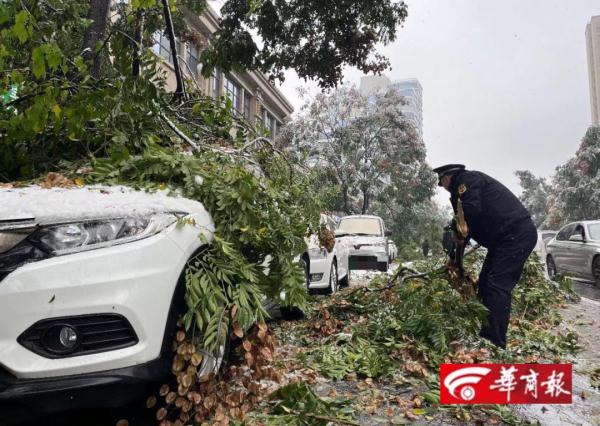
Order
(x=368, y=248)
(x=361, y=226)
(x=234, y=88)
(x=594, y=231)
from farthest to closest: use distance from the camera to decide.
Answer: (x=234, y=88) < (x=361, y=226) < (x=368, y=248) < (x=594, y=231)

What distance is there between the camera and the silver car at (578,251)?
8.95 metres

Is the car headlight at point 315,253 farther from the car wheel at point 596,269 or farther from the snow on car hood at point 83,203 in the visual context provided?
the car wheel at point 596,269

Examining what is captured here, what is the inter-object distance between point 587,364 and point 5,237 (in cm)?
399

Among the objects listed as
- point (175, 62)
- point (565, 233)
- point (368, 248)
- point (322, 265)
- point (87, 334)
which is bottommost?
point (87, 334)

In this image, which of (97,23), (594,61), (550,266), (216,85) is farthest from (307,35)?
(594,61)

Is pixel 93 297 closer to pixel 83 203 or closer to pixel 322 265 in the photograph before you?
pixel 83 203

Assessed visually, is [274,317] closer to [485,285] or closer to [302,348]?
[302,348]

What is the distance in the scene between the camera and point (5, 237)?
179 cm

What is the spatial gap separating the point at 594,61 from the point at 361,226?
6485cm

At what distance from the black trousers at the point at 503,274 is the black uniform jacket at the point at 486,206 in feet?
0.23

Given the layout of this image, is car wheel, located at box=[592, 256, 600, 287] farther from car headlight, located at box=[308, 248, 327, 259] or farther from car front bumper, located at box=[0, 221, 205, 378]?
car front bumper, located at box=[0, 221, 205, 378]

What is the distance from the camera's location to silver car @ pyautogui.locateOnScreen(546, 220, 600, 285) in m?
8.95

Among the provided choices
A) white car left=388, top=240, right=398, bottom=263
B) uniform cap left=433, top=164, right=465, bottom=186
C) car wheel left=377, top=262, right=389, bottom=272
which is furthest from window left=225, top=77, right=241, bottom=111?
uniform cap left=433, top=164, right=465, bottom=186

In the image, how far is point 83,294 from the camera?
5.89 ft
